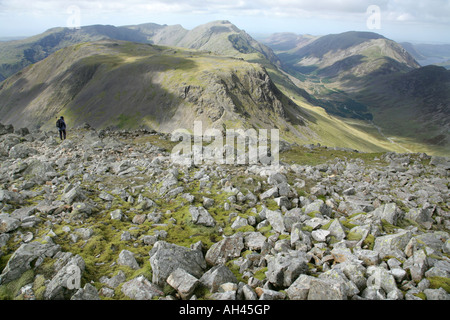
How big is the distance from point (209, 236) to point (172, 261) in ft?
10.7

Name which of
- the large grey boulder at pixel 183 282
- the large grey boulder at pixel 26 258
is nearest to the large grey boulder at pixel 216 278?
the large grey boulder at pixel 183 282

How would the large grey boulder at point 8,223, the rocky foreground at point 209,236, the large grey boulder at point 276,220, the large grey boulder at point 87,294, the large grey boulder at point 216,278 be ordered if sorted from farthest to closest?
the large grey boulder at point 276,220
the large grey boulder at point 8,223
the large grey boulder at point 216,278
the rocky foreground at point 209,236
the large grey boulder at point 87,294

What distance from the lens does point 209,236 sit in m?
12.4

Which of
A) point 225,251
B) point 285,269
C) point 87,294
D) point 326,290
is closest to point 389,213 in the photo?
point 285,269

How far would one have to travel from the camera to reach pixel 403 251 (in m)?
9.88

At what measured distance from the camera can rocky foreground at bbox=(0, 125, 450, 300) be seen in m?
8.34

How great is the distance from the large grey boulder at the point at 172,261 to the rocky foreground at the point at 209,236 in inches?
1.5

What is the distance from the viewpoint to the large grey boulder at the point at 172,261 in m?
8.88

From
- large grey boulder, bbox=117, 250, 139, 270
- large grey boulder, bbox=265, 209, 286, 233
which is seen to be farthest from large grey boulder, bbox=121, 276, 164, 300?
large grey boulder, bbox=265, 209, 286, 233

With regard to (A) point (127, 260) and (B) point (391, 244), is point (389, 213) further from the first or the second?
(A) point (127, 260)

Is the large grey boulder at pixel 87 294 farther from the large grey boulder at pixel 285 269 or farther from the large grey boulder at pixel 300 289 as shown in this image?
the large grey boulder at pixel 300 289

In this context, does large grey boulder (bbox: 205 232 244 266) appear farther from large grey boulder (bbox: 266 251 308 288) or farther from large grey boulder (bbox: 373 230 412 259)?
large grey boulder (bbox: 373 230 412 259)
